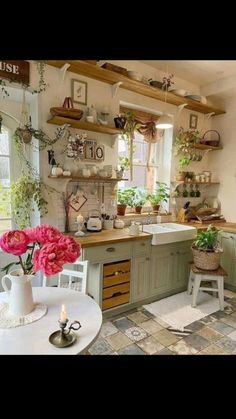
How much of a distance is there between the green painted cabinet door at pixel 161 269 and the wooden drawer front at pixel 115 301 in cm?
37

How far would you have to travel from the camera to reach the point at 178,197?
12.4 feet

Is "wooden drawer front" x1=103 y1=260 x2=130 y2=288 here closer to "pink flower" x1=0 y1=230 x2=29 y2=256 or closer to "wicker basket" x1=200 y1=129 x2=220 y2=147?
"pink flower" x1=0 y1=230 x2=29 y2=256

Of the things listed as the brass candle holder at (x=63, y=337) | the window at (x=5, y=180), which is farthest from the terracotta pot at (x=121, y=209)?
the brass candle holder at (x=63, y=337)

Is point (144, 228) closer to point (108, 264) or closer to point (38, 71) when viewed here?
point (108, 264)

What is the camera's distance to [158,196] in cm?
355

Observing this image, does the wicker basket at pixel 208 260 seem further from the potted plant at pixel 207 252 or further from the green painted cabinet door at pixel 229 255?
the green painted cabinet door at pixel 229 255

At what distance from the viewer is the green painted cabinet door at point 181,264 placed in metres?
3.02

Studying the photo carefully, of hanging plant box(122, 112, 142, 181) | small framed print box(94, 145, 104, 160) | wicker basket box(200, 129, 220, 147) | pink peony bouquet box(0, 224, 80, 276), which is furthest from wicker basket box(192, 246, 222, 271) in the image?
pink peony bouquet box(0, 224, 80, 276)

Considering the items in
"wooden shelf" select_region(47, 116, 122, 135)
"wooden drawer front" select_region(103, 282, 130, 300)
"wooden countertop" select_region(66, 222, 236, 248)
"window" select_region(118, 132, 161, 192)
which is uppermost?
"wooden shelf" select_region(47, 116, 122, 135)

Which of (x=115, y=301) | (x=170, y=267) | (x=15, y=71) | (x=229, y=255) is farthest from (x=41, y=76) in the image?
(x=229, y=255)

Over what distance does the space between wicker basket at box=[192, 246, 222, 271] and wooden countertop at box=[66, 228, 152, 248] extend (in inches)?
25.2

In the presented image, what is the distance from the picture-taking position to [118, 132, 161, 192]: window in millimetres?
3273
